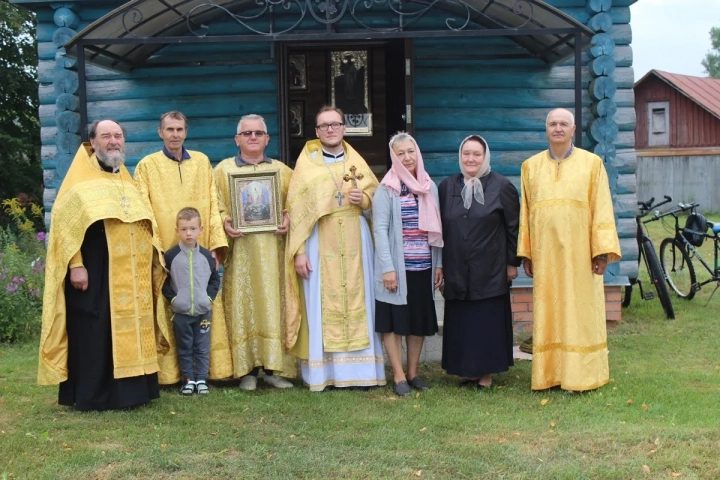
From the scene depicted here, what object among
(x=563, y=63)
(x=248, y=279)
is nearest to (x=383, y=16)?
(x=563, y=63)

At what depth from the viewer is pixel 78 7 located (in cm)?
814

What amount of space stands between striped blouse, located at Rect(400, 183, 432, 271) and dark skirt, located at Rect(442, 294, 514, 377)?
36 centimetres

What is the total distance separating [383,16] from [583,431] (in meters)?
4.83

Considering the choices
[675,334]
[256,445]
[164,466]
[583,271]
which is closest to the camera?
[164,466]

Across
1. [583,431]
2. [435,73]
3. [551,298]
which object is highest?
[435,73]

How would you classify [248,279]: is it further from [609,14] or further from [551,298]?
[609,14]

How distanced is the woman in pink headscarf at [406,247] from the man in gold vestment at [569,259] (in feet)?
2.10

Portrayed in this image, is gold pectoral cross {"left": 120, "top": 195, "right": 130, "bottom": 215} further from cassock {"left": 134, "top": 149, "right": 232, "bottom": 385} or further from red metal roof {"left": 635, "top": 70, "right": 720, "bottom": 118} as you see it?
red metal roof {"left": 635, "top": 70, "right": 720, "bottom": 118}

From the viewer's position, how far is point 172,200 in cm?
556

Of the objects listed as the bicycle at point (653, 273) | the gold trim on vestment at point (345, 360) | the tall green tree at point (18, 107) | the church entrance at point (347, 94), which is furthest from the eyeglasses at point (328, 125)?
the tall green tree at point (18, 107)

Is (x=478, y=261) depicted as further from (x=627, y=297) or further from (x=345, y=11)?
(x=627, y=297)

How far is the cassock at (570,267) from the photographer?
543cm

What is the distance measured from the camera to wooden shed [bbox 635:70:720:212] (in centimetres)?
2708

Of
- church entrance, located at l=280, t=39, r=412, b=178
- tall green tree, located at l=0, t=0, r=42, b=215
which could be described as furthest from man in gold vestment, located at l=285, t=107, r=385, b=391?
tall green tree, located at l=0, t=0, r=42, b=215
